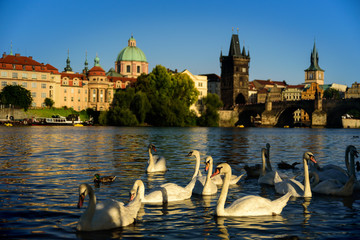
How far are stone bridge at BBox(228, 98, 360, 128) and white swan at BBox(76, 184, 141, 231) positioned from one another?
10458 cm

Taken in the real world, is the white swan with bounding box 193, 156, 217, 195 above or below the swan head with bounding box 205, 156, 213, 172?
below

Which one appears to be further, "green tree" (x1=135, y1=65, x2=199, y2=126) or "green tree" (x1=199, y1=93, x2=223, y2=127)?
"green tree" (x1=199, y1=93, x2=223, y2=127)

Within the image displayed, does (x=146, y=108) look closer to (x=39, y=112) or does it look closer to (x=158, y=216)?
(x=39, y=112)

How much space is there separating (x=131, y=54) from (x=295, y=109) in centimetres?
6071

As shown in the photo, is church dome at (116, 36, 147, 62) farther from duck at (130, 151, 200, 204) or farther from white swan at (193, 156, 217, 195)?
duck at (130, 151, 200, 204)

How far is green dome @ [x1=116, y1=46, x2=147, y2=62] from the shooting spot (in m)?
151

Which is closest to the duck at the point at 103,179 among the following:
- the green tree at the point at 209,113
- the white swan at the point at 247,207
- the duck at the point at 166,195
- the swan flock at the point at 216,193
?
the swan flock at the point at 216,193

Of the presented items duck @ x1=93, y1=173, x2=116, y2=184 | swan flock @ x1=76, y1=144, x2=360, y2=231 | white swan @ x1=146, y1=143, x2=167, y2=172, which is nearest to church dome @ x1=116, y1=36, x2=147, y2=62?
white swan @ x1=146, y1=143, x2=167, y2=172

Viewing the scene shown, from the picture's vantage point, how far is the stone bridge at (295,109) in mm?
112125

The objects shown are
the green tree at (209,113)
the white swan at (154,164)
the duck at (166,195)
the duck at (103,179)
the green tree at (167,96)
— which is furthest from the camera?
the green tree at (209,113)

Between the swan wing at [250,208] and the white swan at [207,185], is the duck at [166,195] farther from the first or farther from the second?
the swan wing at [250,208]

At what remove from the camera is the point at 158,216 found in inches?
371

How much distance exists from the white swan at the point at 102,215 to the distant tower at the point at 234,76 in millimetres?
144257

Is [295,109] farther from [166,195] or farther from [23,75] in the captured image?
[166,195]
